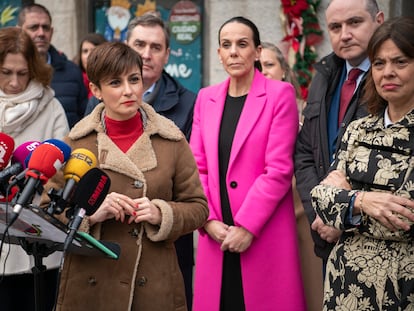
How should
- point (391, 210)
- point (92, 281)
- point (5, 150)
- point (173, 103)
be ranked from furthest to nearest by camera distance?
point (173, 103)
point (92, 281)
point (391, 210)
point (5, 150)

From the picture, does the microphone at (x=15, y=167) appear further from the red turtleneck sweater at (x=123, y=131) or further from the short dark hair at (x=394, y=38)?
the short dark hair at (x=394, y=38)

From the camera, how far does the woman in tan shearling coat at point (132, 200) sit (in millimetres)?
4020

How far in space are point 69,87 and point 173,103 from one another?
1500 mm

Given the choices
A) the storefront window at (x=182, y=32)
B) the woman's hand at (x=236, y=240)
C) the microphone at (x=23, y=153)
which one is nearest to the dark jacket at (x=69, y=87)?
the woman's hand at (x=236, y=240)

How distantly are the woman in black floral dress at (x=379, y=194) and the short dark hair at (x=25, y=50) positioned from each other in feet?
6.64

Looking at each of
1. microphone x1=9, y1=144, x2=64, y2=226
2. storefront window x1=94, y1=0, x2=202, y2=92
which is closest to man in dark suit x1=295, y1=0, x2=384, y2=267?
microphone x1=9, y1=144, x2=64, y2=226

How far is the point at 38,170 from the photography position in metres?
3.26

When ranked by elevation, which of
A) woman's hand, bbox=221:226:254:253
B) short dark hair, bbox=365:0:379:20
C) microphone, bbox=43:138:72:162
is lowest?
woman's hand, bbox=221:226:254:253

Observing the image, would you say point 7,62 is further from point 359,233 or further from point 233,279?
point 359,233

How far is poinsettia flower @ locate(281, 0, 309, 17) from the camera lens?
7953mm

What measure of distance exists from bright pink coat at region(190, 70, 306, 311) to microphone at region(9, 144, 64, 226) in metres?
1.87

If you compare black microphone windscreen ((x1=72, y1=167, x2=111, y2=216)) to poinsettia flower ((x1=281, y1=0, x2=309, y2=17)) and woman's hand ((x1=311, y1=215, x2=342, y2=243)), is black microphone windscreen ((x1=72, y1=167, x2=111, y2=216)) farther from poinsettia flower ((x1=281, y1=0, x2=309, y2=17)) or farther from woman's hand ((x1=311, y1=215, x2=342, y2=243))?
poinsettia flower ((x1=281, y1=0, x2=309, y2=17))

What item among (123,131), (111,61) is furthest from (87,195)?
(111,61)

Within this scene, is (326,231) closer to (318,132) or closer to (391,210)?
(318,132)
